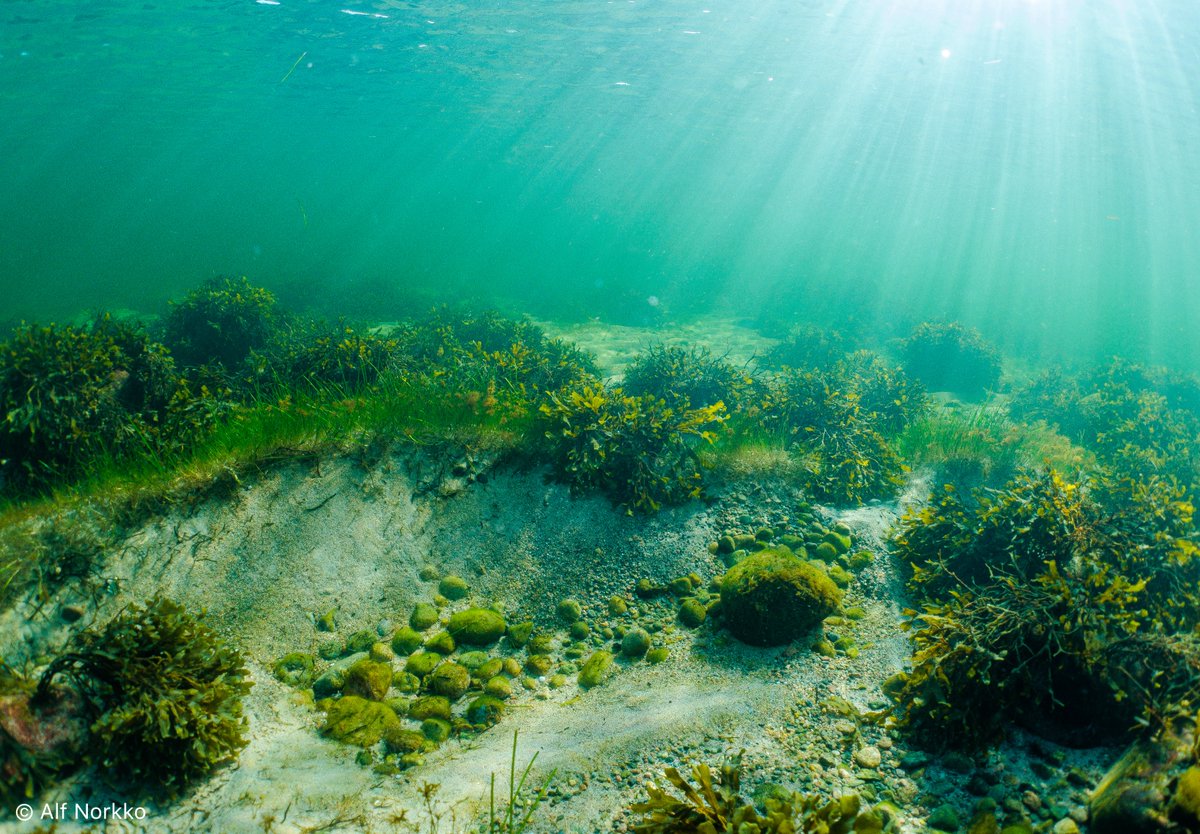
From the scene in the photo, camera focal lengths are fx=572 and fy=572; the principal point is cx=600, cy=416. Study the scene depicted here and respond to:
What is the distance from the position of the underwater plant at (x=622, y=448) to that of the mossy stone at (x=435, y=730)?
9.53ft

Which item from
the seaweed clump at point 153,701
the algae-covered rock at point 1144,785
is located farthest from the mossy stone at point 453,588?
the algae-covered rock at point 1144,785

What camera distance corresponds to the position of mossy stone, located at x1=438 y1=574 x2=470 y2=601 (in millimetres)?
5773

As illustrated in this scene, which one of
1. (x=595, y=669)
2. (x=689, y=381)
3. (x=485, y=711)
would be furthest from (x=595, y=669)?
(x=689, y=381)

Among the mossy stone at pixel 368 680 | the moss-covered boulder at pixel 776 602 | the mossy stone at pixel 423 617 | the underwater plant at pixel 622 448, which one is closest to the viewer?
the mossy stone at pixel 368 680

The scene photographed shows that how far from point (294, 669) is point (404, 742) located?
1.45 metres

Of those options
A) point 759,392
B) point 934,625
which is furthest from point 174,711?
point 759,392

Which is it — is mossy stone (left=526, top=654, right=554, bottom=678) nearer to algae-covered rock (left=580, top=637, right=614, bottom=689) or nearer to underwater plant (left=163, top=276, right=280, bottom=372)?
algae-covered rock (left=580, top=637, right=614, bottom=689)

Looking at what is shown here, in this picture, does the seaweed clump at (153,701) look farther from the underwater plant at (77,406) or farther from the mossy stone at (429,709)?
the underwater plant at (77,406)

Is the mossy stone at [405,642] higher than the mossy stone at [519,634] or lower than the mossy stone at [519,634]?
higher

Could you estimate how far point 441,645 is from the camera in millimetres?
5148

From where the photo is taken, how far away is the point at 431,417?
21.5 feet

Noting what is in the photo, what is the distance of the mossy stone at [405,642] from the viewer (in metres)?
5.11

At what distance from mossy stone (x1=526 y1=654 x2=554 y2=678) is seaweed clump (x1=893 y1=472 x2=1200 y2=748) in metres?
2.79

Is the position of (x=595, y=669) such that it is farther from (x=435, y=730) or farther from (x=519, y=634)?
(x=435, y=730)
